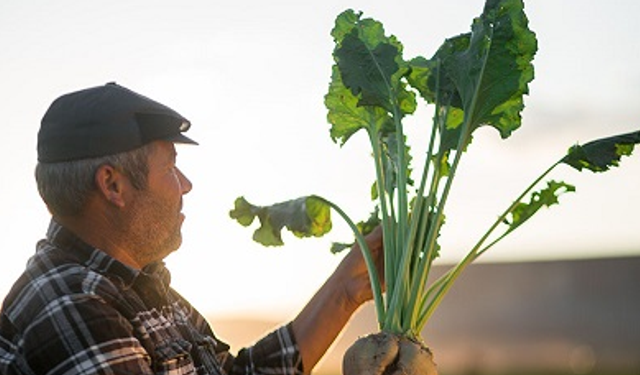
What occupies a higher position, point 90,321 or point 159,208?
point 159,208

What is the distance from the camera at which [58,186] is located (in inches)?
111

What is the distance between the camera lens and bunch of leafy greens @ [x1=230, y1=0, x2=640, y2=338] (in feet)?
11.8

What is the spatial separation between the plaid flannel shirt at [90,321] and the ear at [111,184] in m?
0.13

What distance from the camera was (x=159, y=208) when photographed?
2.86 metres

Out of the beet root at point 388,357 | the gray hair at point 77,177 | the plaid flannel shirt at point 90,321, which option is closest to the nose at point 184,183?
the gray hair at point 77,177

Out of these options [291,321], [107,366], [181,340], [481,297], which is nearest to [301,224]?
[291,321]

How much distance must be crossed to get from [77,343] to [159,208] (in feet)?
1.30

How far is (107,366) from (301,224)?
114cm

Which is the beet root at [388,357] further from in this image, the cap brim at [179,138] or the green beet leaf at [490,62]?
the cap brim at [179,138]

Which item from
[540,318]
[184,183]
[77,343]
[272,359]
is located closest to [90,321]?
[77,343]

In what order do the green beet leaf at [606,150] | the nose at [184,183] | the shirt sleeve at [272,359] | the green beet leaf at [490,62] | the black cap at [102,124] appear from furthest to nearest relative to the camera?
the green beet leaf at [606,150]
the green beet leaf at [490,62]
the shirt sleeve at [272,359]
the nose at [184,183]
the black cap at [102,124]

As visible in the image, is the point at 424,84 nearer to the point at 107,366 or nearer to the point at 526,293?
the point at 107,366

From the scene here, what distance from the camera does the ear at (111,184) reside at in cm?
281

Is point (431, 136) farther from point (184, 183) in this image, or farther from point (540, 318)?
point (540, 318)
